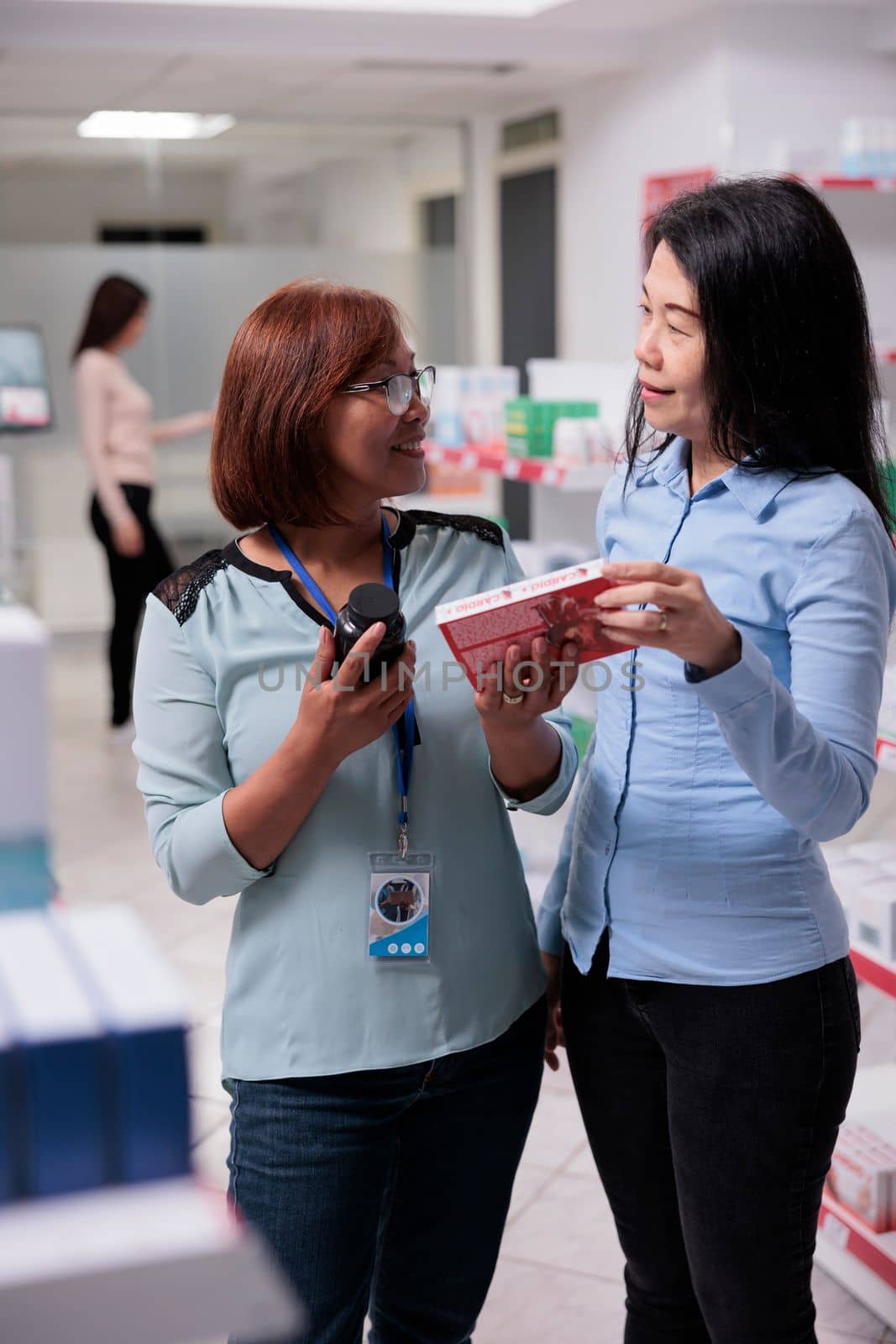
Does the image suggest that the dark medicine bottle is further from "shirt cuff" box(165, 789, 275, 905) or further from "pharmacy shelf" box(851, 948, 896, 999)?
"pharmacy shelf" box(851, 948, 896, 999)

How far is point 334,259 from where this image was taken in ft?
27.8

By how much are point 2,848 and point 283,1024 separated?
65 centimetres

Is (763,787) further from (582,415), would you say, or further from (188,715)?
(582,415)

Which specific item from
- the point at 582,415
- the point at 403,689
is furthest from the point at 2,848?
the point at 582,415

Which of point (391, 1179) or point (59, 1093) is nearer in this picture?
point (59, 1093)

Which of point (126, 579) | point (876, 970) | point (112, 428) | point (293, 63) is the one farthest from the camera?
point (293, 63)

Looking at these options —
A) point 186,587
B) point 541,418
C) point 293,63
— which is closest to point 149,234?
point 293,63

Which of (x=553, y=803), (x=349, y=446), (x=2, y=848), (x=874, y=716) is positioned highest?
(x=349, y=446)

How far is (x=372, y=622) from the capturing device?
1.25 metres

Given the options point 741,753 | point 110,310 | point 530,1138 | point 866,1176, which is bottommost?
point 530,1138

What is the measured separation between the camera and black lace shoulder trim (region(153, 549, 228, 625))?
1.38 metres

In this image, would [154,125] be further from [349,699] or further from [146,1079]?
[146,1079]

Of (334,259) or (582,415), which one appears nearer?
(582,415)

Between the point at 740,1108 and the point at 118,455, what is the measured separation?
5193mm
